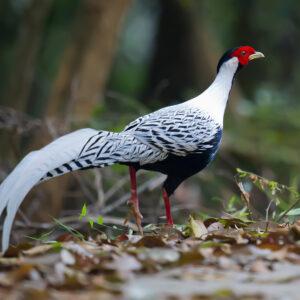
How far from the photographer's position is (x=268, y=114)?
12.7 metres

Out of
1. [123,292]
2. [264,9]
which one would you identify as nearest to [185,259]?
[123,292]

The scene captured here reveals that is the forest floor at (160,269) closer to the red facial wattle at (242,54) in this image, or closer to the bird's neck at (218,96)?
the bird's neck at (218,96)

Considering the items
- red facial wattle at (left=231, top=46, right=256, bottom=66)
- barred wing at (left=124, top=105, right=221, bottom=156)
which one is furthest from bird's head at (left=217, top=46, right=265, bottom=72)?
barred wing at (left=124, top=105, right=221, bottom=156)

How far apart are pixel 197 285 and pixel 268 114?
1019cm

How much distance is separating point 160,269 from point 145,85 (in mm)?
14151

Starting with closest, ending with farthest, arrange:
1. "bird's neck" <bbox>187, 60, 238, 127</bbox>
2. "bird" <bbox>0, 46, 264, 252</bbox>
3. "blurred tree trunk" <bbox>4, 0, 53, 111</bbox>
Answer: "bird" <bbox>0, 46, 264, 252</bbox> → "bird's neck" <bbox>187, 60, 238, 127</bbox> → "blurred tree trunk" <bbox>4, 0, 53, 111</bbox>

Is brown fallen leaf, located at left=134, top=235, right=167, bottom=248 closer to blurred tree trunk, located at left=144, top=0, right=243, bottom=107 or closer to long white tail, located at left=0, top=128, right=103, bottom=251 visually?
long white tail, located at left=0, top=128, right=103, bottom=251

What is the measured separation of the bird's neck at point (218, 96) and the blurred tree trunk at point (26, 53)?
6785 millimetres

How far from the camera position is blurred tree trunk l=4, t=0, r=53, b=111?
38.3 feet

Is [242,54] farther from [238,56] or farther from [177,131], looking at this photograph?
[177,131]

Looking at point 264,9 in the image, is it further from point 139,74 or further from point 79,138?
point 79,138

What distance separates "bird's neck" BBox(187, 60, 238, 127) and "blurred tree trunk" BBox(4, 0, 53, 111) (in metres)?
6.79

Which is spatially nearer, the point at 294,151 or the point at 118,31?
the point at 118,31

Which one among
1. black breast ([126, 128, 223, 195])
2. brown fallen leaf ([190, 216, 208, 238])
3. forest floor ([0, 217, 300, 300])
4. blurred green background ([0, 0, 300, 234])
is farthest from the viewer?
blurred green background ([0, 0, 300, 234])
